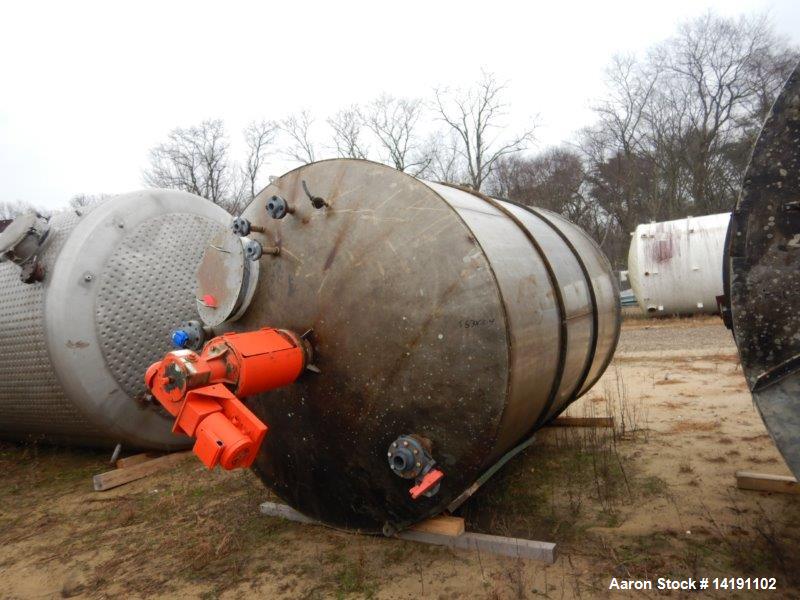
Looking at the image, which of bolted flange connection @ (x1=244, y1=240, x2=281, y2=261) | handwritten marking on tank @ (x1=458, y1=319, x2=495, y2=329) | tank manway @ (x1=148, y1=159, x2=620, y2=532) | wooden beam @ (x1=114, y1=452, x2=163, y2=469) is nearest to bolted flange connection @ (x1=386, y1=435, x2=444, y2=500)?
tank manway @ (x1=148, y1=159, x2=620, y2=532)

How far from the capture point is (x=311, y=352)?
3.07m

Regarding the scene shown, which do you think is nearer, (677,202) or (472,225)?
(472,225)

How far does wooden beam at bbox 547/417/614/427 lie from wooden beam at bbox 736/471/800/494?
1613 mm

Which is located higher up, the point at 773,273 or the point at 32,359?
the point at 773,273

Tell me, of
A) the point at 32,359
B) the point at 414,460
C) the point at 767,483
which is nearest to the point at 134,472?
the point at 32,359

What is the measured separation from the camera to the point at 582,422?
5504 mm

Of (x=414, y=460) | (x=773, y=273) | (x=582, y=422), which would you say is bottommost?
(x=582, y=422)

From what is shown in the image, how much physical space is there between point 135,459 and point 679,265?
12.4 metres

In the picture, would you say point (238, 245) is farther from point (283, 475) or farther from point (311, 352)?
point (283, 475)

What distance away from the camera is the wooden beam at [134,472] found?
16.7ft

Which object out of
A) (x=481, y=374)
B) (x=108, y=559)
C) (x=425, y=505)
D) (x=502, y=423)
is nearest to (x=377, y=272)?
(x=481, y=374)

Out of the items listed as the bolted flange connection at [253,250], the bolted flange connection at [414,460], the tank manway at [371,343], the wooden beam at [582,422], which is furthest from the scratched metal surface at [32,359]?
the wooden beam at [582,422]

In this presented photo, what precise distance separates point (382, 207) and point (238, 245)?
918mm

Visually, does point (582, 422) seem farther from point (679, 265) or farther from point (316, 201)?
point (679, 265)
